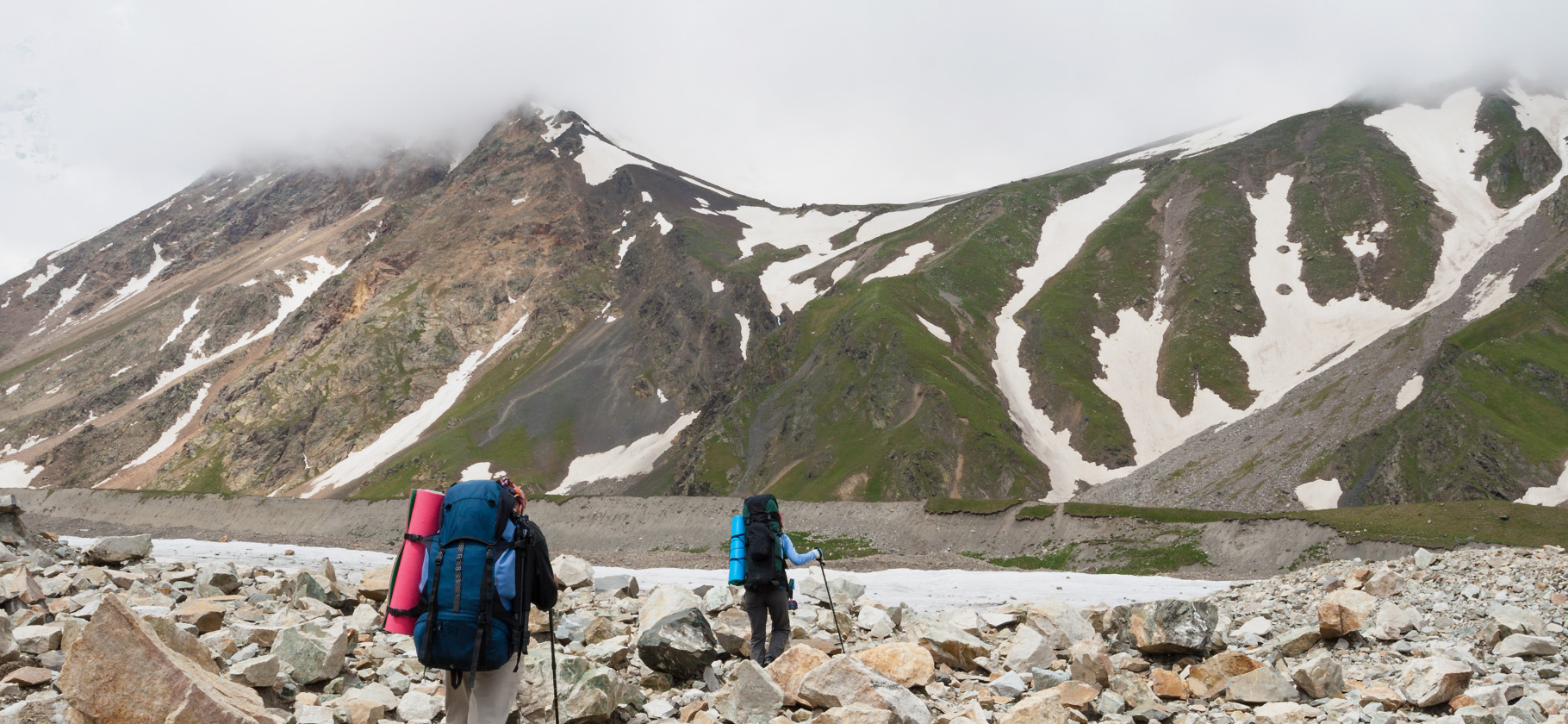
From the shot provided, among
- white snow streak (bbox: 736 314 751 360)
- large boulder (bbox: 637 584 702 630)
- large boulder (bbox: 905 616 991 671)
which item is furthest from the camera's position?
white snow streak (bbox: 736 314 751 360)

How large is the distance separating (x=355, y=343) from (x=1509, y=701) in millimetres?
177894

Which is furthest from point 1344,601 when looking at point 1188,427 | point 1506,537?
point 1188,427

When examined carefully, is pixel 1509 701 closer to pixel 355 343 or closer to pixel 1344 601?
pixel 1344 601

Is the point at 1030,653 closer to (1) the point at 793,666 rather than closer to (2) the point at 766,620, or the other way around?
(1) the point at 793,666

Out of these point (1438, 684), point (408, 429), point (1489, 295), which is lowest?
point (1489, 295)

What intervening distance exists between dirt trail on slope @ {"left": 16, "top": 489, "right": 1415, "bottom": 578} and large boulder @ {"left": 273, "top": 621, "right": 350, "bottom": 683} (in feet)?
91.8

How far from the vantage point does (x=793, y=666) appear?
35.3ft

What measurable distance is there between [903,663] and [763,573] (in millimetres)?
2404

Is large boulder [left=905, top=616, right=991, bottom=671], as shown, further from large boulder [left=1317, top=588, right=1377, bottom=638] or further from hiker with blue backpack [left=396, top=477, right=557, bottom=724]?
hiker with blue backpack [left=396, top=477, right=557, bottom=724]

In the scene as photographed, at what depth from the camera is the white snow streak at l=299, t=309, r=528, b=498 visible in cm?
13650

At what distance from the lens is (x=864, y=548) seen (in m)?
57.6

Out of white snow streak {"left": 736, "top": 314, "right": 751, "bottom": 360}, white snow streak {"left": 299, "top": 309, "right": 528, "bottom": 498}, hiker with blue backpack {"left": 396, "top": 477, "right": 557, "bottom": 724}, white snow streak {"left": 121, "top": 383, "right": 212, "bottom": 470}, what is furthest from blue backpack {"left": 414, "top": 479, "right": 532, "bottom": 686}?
white snow streak {"left": 121, "top": 383, "right": 212, "bottom": 470}

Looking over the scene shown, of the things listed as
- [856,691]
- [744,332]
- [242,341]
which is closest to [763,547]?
[856,691]

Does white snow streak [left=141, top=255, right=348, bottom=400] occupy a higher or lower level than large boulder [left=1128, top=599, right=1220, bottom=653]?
higher
